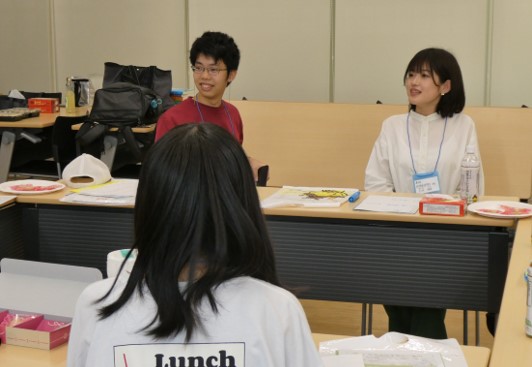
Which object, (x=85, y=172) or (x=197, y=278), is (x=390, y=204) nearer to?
(x=85, y=172)

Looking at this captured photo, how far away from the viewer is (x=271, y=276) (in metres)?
1.39

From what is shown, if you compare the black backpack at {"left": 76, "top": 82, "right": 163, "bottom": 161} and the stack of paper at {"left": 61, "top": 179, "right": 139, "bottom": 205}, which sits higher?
the black backpack at {"left": 76, "top": 82, "right": 163, "bottom": 161}

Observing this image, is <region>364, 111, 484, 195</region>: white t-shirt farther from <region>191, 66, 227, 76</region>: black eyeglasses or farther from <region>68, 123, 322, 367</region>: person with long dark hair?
<region>68, 123, 322, 367</region>: person with long dark hair

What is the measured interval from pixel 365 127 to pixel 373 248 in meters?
2.23

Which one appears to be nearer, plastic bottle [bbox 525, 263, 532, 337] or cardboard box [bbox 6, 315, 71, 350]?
plastic bottle [bbox 525, 263, 532, 337]

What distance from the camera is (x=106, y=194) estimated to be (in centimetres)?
347

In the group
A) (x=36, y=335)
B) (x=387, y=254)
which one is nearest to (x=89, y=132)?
(x=387, y=254)

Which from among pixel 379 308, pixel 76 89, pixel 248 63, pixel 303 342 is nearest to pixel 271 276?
pixel 303 342

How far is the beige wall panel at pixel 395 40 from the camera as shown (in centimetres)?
681

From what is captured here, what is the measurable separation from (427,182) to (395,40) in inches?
140

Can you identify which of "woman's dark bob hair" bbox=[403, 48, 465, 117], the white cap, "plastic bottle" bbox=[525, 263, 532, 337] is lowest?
"plastic bottle" bbox=[525, 263, 532, 337]

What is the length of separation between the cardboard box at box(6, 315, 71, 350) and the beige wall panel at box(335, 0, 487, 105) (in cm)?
529

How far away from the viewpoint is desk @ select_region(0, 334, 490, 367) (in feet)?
6.49

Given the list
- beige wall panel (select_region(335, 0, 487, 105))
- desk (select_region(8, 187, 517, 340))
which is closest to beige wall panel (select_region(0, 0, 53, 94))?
beige wall panel (select_region(335, 0, 487, 105))
